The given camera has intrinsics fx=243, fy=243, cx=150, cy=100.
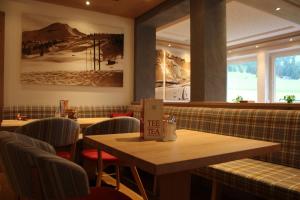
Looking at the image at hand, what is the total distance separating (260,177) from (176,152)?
2.88 ft

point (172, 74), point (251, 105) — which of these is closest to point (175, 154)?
point (251, 105)

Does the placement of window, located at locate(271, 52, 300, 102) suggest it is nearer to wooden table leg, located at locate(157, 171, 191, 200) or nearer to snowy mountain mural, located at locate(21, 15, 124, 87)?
snowy mountain mural, located at locate(21, 15, 124, 87)

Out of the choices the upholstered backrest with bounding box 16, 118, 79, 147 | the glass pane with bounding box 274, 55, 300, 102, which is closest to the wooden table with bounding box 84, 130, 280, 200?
the upholstered backrest with bounding box 16, 118, 79, 147

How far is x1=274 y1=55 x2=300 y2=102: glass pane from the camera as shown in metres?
6.60

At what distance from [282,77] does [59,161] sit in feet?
23.8

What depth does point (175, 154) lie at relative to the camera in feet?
3.35

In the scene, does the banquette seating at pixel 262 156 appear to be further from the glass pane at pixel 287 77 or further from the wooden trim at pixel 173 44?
the glass pane at pixel 287 77

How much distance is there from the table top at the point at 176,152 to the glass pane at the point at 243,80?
21.9ft

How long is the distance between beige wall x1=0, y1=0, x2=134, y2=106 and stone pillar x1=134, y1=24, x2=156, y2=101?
0.39 feet

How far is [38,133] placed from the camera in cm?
191

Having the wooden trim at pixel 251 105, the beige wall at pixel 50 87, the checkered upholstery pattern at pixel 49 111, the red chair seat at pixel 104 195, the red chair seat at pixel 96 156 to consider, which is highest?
the beige wall at pixel 50 87

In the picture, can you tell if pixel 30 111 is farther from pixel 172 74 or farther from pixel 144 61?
pixel 172 74

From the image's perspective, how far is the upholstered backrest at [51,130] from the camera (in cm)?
188

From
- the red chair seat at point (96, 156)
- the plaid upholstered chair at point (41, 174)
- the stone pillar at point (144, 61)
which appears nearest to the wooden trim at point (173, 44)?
the stone pillar at point (144, 61)
